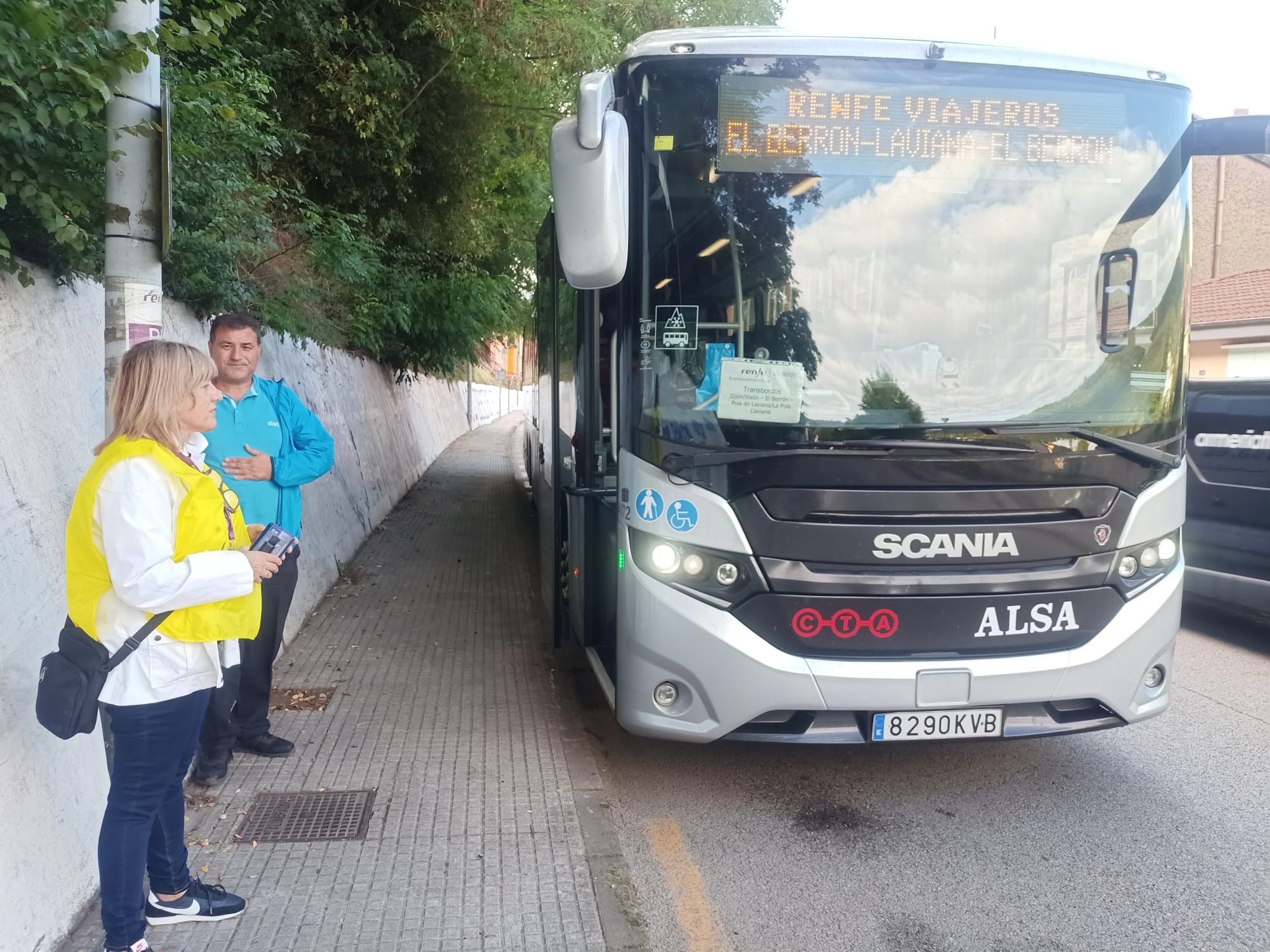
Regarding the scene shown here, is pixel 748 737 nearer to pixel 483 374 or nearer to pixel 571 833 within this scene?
pixel 571 833

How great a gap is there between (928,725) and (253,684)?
3097 mm

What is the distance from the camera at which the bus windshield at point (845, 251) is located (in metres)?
4.01

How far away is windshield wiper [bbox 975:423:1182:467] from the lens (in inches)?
158

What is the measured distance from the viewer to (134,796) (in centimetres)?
287

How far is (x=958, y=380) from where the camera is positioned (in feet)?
13.3

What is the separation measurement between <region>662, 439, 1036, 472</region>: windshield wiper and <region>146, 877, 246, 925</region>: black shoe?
2.25 m

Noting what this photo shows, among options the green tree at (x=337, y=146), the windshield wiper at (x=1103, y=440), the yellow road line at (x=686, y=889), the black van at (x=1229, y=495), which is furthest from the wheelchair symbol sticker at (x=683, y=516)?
the black van at (x=1229, y=495)

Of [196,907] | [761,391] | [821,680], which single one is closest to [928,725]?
[821,680]

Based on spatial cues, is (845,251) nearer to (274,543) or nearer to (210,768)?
(274,543)

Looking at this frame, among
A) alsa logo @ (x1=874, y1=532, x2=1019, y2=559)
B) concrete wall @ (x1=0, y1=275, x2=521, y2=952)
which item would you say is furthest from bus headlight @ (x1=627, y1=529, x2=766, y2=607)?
concrete wall @ (x1=0, y1=275, x2=521, y2=952)

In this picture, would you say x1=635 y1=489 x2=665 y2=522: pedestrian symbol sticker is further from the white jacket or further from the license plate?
the white jacket

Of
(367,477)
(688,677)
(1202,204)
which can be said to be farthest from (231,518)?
(1202,204)

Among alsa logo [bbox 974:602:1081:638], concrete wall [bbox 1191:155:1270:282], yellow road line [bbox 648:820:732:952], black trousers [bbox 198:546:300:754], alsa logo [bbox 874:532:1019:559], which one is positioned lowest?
yellow road line [bbox 648:820:732:952]

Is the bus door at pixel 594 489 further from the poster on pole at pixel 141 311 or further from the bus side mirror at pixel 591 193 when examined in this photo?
the poster on pole at pixel 141 311
